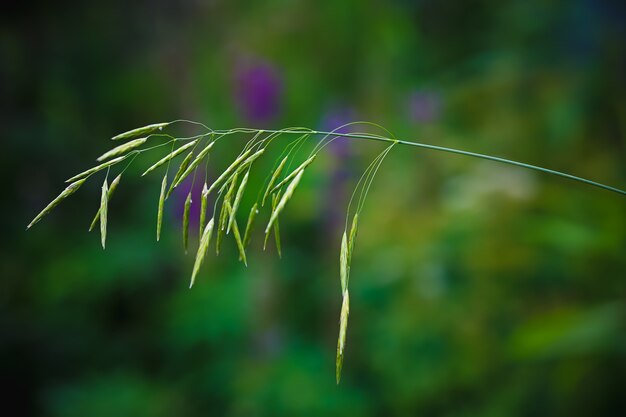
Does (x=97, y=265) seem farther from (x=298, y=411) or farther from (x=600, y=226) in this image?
(x=600, y=226)

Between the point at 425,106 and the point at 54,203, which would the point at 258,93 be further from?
the point at 54,203

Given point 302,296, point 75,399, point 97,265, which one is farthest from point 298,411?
point 97,265

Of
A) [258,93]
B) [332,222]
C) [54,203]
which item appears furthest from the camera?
[258,93]

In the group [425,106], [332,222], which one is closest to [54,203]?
[332,222]

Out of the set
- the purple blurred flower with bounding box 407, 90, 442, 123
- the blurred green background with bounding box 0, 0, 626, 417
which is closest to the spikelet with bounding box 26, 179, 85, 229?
the blurred green background with bounding box 0, 0, 626, 417

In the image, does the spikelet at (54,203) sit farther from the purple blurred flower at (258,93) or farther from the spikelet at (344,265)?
the purple blurred flower at (258,93)

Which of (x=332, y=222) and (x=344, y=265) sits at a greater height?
(x=344, y=265)

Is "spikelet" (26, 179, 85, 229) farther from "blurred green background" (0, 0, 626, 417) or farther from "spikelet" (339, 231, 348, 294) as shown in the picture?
"blurred green background" (0, 0, 626, 417)
